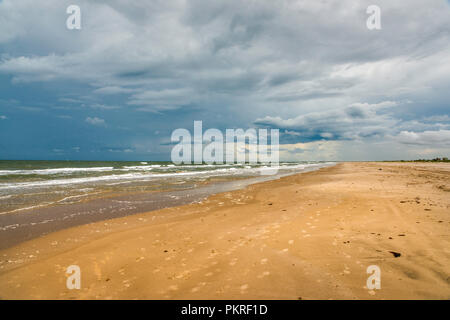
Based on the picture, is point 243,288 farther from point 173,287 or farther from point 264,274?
point 173,287

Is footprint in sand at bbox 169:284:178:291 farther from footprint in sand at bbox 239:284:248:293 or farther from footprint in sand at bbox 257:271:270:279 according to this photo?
footprint in sand at bbox 257:271:270:279

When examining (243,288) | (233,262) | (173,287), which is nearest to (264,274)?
(243,288)

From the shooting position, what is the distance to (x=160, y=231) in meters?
7.80

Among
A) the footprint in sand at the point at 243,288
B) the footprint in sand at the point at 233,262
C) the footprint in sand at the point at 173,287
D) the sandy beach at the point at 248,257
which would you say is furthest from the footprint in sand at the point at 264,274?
the footprint in sand at the point at 173,287

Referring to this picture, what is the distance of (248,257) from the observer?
5.28 m

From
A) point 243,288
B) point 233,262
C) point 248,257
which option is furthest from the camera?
point 248,257

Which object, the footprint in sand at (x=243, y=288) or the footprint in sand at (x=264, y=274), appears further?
the footprint in sand at (x=264, y=274)

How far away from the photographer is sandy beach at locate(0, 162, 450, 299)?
4.01 metres

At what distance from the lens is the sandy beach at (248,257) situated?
13.2 ft

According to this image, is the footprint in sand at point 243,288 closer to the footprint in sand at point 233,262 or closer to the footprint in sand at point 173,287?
the footprint in sand at point 233,262
